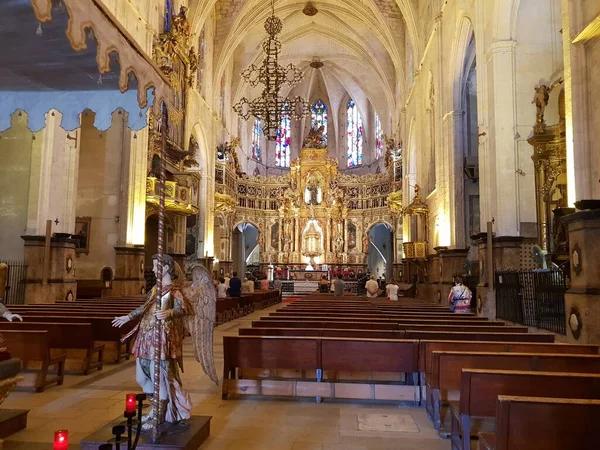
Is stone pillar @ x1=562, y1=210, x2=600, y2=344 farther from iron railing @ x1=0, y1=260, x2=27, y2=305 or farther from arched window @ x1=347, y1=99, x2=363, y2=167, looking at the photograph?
arched window @ x1=347, y1=99, x2=363, y2=167

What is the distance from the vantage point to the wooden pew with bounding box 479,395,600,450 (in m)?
2.41

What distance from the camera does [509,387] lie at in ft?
10.5

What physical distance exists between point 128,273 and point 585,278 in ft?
43.6

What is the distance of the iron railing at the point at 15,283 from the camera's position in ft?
35.4

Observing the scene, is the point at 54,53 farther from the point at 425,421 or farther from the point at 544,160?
the point at 544,160

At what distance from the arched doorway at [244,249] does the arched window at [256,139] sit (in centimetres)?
572

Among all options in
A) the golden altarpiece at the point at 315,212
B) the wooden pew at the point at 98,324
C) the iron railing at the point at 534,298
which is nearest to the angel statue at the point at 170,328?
the wooden pew at the point at 98,324

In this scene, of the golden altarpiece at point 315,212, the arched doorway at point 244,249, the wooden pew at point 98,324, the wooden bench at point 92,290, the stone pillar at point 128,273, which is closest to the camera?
the wooden pew at point 98,324

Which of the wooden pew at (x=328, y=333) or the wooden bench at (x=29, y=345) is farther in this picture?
the wooden pew at (x=328, y=333)

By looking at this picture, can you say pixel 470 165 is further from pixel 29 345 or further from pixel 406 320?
pixel 29 345

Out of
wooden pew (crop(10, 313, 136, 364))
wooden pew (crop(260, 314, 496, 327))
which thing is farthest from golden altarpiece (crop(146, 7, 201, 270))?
wooden pew (crop(260, 314, 496, 327))

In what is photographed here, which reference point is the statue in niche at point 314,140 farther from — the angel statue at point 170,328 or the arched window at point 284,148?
the angel statue at point 170,328

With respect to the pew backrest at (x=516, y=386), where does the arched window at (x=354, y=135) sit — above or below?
above

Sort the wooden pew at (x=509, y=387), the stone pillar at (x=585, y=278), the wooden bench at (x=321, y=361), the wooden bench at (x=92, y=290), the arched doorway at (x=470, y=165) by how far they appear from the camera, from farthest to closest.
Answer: the arched doorway at (x=470, y=165) → the wooden bench at (x=92, y=290) → the stone pillar at (x=585, y=278) → the wooden bench at (x=321, y=361) → the wooden pew at (x=509, y=387)
